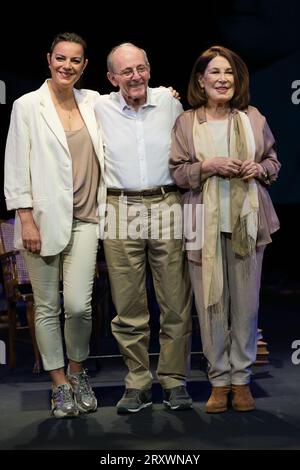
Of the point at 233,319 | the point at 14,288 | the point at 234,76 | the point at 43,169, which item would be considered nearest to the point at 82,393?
the point at 233,319

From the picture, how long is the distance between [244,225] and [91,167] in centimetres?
69

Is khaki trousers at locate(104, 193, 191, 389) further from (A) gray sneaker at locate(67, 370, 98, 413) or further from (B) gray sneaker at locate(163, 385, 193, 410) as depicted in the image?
(A) gray sneaker at locate(67, 370, 98, 413)

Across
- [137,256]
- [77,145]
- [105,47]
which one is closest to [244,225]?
[137,256]

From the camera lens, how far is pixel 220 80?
11.8 feet

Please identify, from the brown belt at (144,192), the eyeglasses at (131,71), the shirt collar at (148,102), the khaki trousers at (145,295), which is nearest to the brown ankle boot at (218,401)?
the khaki trousers at (145,295)

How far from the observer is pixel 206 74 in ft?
12.0

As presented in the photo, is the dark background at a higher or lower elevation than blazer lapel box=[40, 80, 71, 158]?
higher

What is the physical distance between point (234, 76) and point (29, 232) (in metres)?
1.07

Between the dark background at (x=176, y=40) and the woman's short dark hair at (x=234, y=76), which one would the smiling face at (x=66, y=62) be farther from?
the dark background at (x=176, y=40)

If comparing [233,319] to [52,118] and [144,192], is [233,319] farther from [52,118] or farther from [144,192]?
[52,118]

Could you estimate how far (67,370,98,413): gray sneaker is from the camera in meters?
3.76

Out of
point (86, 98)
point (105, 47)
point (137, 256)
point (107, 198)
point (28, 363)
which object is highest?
point (105, 47)

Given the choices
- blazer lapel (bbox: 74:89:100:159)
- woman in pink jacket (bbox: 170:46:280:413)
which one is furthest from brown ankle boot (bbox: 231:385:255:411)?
blazer lapel (bbox: 74:89:100:159)
